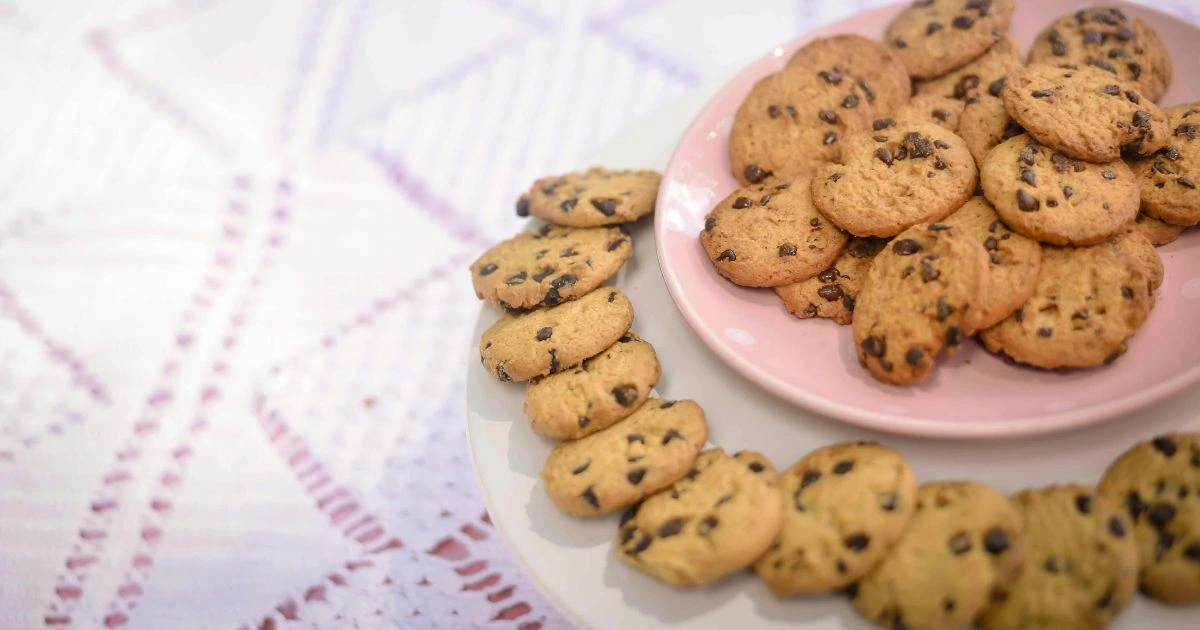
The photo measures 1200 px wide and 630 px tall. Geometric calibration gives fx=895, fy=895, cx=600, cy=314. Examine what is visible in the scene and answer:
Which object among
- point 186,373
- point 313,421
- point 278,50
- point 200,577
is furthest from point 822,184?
point 278,50

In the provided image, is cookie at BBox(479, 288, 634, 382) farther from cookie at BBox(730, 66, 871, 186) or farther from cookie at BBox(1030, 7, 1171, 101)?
cookie at BBox(1030, 7, 1171, 101)

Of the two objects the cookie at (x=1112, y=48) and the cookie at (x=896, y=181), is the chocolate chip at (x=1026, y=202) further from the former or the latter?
the cookie at (x=1112, y=48)

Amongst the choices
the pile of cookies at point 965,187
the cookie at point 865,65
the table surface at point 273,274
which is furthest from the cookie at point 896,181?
the table surface at point 273,274

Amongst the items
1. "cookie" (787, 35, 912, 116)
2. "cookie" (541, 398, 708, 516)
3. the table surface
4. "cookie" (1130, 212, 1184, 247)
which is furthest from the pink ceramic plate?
the table surface

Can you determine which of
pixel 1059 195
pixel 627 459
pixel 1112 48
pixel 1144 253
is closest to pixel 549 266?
pixel 627 459

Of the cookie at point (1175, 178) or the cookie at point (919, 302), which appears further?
the cookie at point (1175, 178)

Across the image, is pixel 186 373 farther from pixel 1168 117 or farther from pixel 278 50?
pixel 1168 117
